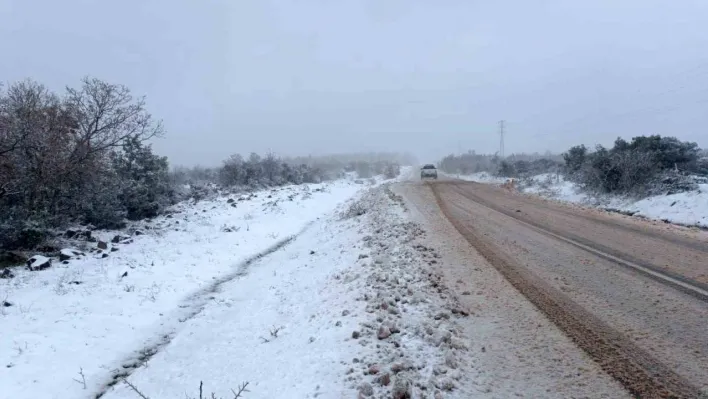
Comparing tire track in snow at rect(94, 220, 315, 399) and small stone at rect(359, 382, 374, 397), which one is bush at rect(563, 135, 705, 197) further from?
small stone at rect(359, 382, 374, 397)

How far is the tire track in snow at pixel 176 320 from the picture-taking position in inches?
274

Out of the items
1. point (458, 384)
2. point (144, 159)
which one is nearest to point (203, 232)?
point (144, 159)

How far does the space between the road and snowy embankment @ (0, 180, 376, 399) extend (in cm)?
424

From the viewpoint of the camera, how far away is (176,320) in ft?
30.4

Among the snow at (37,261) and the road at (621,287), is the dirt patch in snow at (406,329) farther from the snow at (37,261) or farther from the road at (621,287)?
the snow at (37,261)

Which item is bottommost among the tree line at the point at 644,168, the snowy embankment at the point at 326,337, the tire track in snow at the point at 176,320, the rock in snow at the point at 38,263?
the tire track in snow at the point at 176,320

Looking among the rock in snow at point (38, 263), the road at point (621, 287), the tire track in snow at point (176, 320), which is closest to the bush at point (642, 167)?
the road at point (621, 287)

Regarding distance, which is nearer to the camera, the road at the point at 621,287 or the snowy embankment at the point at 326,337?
the road at the point at 621,287

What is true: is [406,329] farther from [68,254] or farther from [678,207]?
[678,207]

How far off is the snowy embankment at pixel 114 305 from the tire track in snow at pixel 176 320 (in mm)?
25

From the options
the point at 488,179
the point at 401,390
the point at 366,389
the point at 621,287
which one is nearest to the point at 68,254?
the point at 366,389

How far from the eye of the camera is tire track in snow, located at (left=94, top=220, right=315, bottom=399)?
6969 mm

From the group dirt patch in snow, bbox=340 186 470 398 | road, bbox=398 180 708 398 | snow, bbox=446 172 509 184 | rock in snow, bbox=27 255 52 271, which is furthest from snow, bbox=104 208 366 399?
snow, bbox=446 172 509 184

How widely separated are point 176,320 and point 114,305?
5.73ft
